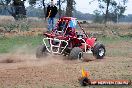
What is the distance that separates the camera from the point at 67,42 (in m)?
15.7

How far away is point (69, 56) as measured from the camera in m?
15.5

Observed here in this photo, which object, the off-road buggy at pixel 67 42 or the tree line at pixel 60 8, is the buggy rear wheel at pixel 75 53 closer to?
the off-road buggy at pixel 67 42

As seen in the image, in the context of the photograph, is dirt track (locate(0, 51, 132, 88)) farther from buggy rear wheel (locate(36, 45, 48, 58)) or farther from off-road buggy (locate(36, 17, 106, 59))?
buggy rear wheel (locate(36, 45, 48, 58))

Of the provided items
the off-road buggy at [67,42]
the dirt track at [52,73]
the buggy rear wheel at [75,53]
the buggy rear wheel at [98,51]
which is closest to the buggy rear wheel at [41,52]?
the off-road buggy at [67,42]

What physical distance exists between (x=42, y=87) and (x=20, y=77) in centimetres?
144

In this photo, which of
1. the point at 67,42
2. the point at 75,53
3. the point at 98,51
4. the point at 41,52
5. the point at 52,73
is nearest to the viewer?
the point at 52,73

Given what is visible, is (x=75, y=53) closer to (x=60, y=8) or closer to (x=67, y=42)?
(x=67, y=42)

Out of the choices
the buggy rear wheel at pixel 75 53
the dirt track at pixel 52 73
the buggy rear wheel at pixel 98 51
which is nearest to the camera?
the dirt track at pixel 52 73

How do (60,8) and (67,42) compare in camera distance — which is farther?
(60,8)

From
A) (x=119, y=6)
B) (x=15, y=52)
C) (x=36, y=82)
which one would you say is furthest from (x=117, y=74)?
(x=119, y=6)

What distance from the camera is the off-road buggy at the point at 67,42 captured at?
51.9 feet

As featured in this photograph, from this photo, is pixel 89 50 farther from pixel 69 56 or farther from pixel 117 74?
pixel 117 74

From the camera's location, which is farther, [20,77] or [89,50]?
[89,50]

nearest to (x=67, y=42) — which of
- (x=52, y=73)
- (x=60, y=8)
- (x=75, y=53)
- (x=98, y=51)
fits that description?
(x=75, y=53)
